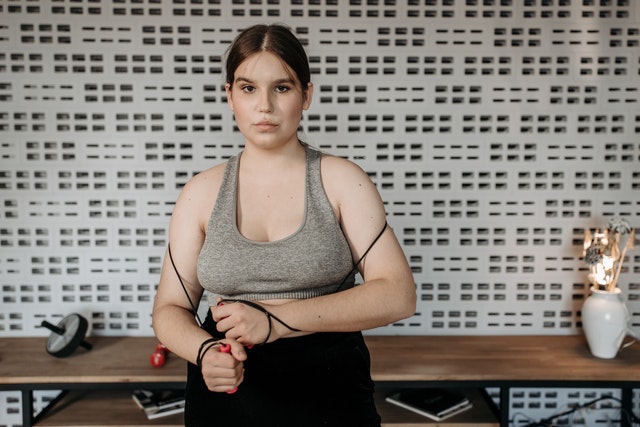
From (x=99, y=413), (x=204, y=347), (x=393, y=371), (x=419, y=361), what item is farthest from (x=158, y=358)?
(x=204, y=347)

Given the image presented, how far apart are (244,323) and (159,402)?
136 cm

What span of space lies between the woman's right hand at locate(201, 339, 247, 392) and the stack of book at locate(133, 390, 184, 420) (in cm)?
124

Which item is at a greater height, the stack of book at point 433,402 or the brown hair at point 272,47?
the brown hair at point 272,47

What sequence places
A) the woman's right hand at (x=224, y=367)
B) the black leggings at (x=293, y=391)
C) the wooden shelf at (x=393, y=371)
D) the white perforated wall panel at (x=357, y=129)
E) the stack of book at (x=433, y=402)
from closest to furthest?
the woman's right hand at (x=224, y=367) < the black leggings at (x=293, y=391) < the wooden shelf at (x=393, y=371) < the stack of book at (x=433, y=402) < the white perforated wall panel at (x=357, y=129)

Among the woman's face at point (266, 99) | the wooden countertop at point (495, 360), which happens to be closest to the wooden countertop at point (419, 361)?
the wooden countertop at point (495, 360)

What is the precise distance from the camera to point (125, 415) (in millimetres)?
A: 2205

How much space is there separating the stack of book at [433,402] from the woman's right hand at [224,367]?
132cm

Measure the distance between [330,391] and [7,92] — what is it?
202cm

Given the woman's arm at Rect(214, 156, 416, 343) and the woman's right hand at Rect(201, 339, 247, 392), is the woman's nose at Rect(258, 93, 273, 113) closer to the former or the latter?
the woman's arm at Rect(214, 156, 416, 343)

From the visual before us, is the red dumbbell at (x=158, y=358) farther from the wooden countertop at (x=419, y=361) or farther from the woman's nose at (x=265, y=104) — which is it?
the woman's nose at (x=265, y=104)

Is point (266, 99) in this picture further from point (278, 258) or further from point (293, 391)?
point (293, 391)

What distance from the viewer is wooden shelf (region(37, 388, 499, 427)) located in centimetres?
213

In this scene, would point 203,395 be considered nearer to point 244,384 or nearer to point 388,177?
point 244,384

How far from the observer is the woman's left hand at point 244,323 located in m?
1.10
